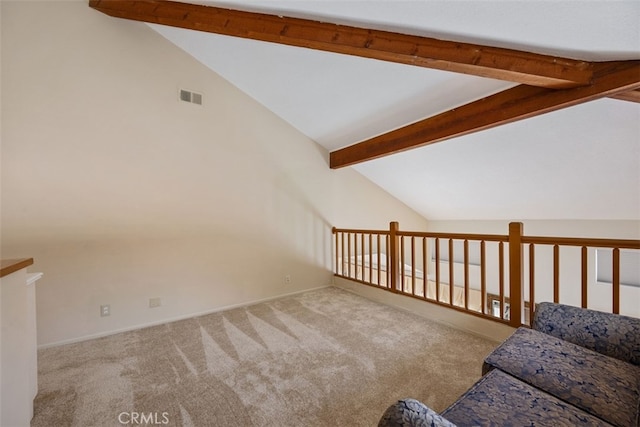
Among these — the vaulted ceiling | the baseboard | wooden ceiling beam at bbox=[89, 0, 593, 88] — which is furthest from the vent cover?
the baseboard

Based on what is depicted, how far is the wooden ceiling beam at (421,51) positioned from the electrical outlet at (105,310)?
123 inches

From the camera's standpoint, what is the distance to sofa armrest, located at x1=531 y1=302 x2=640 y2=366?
57.1 inches

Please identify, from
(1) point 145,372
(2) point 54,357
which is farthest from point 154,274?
(1) point 145,372

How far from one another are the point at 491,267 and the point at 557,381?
5.42 metres

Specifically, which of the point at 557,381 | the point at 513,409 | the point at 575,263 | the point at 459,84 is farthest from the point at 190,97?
the point at 575,263

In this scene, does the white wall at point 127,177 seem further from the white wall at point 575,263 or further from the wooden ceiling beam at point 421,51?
the white wall at point 575,263

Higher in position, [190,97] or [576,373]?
[190,97]

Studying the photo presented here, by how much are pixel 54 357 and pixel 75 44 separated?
308 cm

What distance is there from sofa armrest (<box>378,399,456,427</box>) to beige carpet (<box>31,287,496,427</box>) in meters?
1.04

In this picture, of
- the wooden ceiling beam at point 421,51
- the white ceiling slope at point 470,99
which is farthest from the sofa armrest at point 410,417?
the wooden ceiling beam at point 421,51

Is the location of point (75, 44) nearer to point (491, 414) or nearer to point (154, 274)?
point (154, 274)

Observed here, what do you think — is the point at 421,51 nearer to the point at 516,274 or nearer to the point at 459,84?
the point at 459,84

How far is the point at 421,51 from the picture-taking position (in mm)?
2016

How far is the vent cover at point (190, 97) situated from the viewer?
3.25 m
